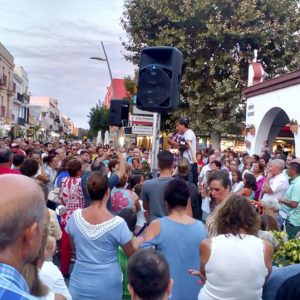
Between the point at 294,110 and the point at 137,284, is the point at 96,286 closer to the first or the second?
the point at 137,284

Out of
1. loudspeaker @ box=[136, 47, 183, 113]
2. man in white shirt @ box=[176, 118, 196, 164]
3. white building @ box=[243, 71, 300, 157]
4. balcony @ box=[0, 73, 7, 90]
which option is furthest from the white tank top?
balcony @ box=[0, 73, 7, 90]

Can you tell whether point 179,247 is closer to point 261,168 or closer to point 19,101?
point 261,168

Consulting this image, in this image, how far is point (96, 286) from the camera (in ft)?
14.0

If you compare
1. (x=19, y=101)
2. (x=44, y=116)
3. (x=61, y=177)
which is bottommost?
(x=61, y=177)

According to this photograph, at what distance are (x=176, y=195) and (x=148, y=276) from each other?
1644 mm

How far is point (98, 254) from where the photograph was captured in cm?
434

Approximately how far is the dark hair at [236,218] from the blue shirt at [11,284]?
2168mm

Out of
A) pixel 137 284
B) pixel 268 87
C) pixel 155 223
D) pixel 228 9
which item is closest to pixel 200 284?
pixel 155 223

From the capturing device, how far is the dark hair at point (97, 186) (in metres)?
4.56

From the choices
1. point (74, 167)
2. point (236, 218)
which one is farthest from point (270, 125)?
point (236, 218)

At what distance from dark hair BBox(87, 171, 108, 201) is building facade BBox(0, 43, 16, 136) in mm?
50639

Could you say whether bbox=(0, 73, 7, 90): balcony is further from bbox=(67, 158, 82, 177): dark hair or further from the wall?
bbox=(67, 158, 82, 177): dark hair

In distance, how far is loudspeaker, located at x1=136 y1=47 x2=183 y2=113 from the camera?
7.84 metres

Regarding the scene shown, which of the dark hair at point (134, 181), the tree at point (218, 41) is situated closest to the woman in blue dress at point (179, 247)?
the dark hair at point (134, 181)
